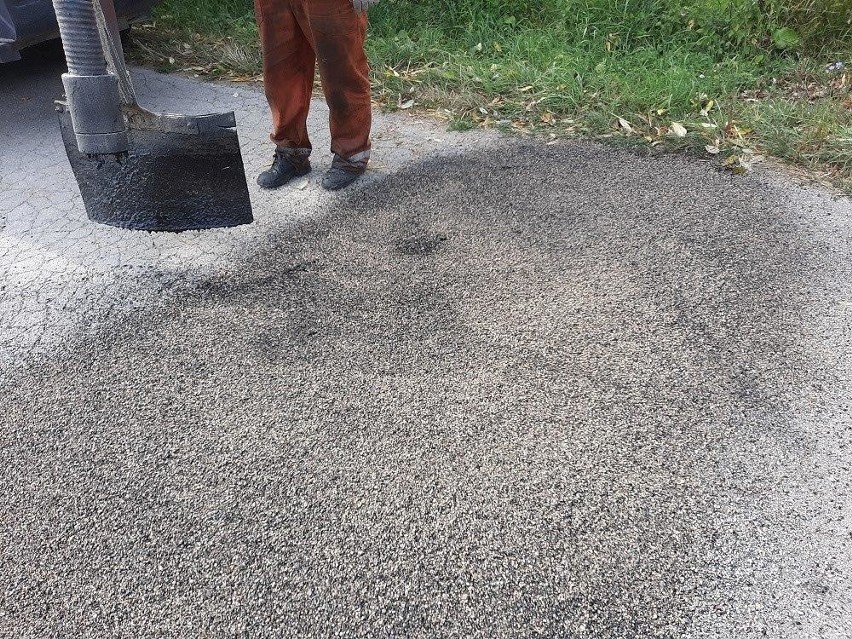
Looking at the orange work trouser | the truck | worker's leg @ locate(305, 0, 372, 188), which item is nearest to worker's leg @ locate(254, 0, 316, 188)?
the orange work trouser

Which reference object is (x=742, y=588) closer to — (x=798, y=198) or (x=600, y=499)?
(x=600, y=499)

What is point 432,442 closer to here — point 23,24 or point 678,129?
point 678,129

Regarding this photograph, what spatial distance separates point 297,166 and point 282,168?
3.6 inches

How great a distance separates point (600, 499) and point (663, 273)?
1.23 m

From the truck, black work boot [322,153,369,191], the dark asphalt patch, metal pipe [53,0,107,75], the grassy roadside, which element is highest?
metal pipe [53,0,107,75]

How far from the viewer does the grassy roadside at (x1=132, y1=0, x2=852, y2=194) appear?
3.79m

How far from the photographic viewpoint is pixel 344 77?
125 inches

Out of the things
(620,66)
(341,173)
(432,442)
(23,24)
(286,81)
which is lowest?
(432,442)

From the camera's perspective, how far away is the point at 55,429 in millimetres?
2150

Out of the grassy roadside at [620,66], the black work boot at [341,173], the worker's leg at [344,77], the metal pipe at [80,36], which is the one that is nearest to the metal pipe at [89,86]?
the metal pipe at [80,36]

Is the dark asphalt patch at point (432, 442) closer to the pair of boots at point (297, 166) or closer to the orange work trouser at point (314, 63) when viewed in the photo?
the pair of boots at point (297, 166)

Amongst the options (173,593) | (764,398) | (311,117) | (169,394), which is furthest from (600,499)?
(311,117)

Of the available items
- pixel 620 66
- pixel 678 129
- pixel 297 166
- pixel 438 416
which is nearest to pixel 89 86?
pixel 297 166

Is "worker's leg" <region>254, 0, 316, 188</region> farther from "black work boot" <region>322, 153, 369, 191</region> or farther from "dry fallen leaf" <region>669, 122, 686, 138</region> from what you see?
"dry fallen leaf" <region>669, 122, 686, 138</region>
